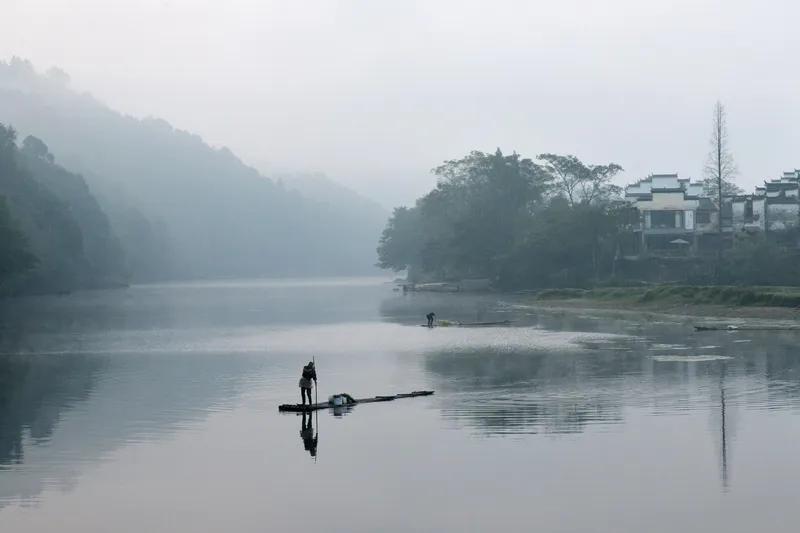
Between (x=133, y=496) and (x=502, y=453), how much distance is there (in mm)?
9874

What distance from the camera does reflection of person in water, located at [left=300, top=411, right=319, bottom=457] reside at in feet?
106

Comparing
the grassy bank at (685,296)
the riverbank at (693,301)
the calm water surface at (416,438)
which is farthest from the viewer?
the grassy bank at (685,296)

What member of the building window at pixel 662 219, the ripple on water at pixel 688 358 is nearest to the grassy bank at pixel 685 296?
the building window at pixel 662 219

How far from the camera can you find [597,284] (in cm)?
12600

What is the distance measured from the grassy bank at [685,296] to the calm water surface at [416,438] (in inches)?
713

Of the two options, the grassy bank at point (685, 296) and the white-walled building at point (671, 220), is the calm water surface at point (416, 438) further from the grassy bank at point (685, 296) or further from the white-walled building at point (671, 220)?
the white-walled building at point (671, 220)

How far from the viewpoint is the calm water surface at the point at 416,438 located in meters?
24.6

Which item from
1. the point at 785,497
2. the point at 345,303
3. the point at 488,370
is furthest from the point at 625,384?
the point at 345,303

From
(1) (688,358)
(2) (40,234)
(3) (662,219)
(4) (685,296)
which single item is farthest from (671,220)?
(1) (688,358)

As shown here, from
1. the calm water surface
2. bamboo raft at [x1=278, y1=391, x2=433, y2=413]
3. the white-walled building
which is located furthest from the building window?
bamboo raft at [x1=278, y1=391, x2=433, y2=413]

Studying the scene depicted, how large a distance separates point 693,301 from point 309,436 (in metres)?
65.6

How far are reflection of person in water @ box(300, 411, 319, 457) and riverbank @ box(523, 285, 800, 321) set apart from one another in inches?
1992

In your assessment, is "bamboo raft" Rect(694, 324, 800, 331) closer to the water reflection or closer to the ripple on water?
the ripple on water

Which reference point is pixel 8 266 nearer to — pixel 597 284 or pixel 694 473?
pixel 597 284
